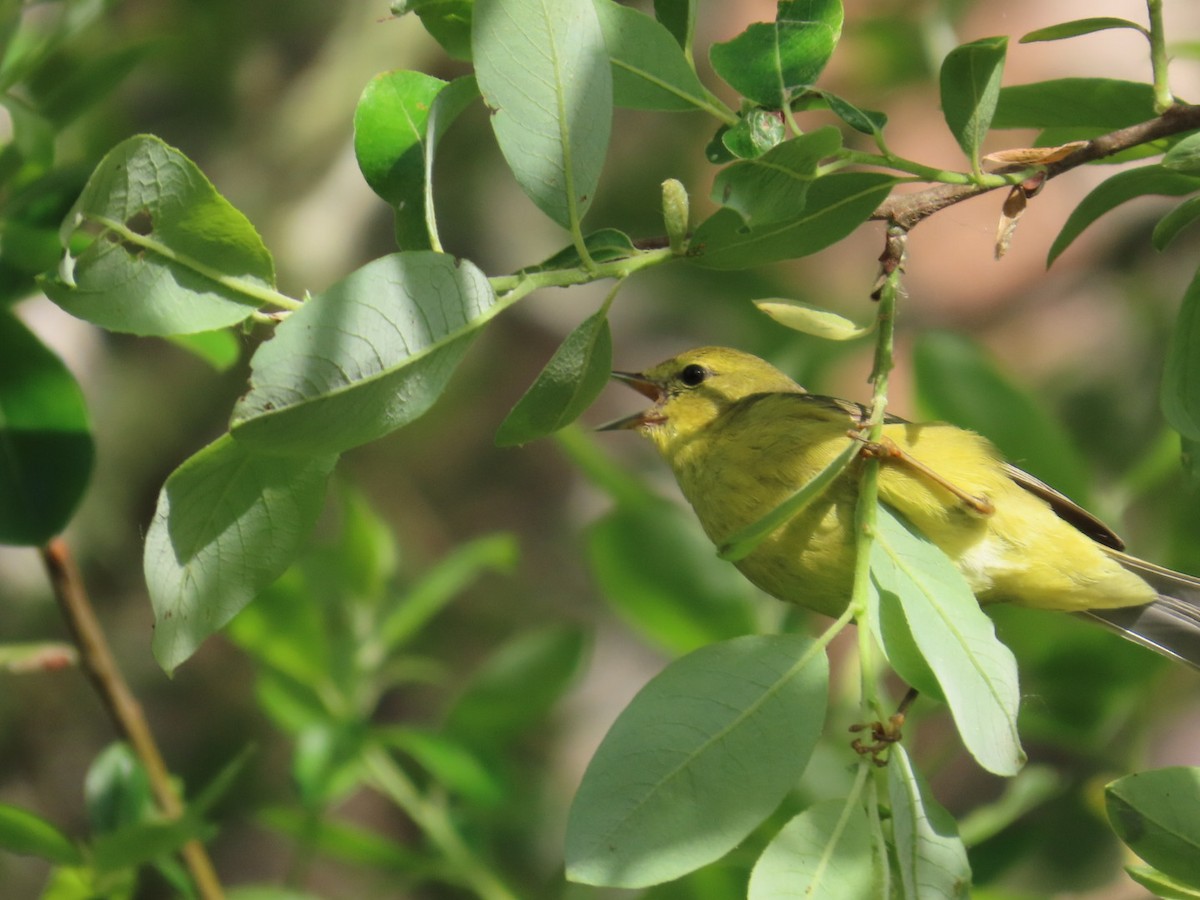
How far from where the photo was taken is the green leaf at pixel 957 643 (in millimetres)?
980

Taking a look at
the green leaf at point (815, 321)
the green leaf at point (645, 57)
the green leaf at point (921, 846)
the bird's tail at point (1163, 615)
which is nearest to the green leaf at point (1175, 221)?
the green leaf at point (815, 321)

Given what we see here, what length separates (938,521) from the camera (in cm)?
187

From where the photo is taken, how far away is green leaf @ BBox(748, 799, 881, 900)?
966mm

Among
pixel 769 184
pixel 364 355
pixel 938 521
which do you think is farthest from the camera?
pixel 938 521

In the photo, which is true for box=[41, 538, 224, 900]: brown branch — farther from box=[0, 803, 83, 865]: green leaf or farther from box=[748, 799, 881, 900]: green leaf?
box=[748, 799, 881, 900]: green leaf

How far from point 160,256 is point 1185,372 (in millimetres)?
881

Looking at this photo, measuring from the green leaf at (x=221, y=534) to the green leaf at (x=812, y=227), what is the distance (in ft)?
1.17

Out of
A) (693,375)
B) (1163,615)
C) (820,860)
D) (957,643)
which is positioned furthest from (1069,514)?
(820,860)

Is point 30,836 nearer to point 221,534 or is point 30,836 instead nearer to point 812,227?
point 221,534

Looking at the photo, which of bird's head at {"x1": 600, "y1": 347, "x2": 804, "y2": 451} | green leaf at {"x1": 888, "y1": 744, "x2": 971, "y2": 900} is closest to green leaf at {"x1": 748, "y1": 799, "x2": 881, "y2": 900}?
green leaf at {"x1": 888, "y1": 744, "x2": 971, "y2": 900}

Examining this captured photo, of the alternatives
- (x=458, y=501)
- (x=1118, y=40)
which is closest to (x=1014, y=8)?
(x=1118, y=40)

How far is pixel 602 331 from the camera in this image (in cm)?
106

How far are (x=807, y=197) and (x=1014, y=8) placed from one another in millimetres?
6775

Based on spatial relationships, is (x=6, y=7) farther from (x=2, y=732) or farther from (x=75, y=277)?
(x=2, y=732)
